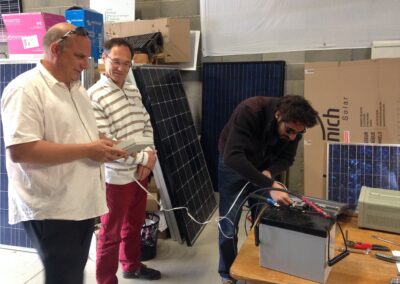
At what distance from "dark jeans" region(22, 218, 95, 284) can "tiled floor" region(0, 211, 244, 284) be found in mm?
987

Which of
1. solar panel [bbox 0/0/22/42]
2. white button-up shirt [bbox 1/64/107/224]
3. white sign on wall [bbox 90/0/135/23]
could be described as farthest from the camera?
solar panel [bbox 0/0/22/42]

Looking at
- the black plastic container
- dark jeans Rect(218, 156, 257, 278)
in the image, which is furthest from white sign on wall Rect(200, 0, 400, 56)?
the black plastic container

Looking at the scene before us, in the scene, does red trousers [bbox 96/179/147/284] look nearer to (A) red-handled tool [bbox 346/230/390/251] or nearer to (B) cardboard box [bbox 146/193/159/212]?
(B) cardboard box [bbox 146/193/159/212]

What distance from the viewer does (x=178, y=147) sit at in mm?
3027

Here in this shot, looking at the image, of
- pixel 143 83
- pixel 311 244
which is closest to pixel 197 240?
pixel 143 83

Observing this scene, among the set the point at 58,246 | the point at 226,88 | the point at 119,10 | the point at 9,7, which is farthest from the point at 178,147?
the point at 9,7

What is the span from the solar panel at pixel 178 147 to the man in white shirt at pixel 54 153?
127 centimetres

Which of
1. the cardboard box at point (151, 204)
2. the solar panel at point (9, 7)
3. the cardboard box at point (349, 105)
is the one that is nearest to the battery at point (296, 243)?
the cardboard box at point (151, 204)

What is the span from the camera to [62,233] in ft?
4.54

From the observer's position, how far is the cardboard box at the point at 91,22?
8.47 feet

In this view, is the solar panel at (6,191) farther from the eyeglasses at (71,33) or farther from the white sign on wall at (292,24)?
the white sign on wall at (292,24)

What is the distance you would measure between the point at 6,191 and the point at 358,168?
257 centimetres

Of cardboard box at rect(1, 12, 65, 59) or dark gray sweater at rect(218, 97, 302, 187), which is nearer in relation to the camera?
dark gray sweater at rect(218, 97, 302, 187)

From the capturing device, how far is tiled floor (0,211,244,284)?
2.36 metres
